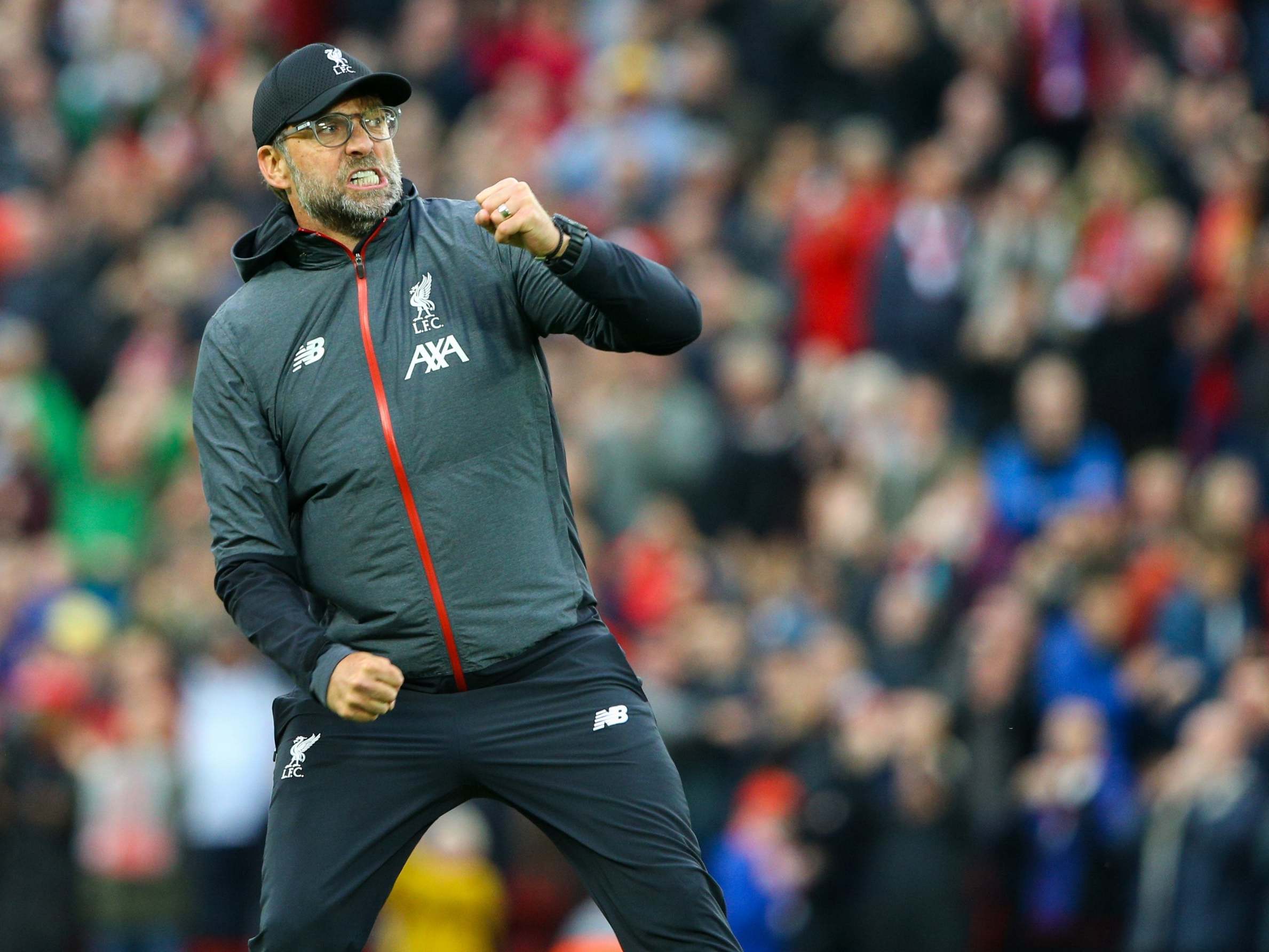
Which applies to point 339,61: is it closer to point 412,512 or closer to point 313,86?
point 313,86

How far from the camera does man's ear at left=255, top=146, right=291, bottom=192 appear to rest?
6184 millimetres

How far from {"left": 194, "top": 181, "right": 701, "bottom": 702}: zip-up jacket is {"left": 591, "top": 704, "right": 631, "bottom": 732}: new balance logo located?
26 cm

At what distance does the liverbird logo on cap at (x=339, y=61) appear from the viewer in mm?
6020

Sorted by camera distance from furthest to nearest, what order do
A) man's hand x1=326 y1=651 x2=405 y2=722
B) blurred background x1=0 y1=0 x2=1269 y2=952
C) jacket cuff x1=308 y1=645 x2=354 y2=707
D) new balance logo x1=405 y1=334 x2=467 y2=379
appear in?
blurred background x1=0 y1=0 x2=1269 y2=952
new balance logo x1=405 y1=334 x2=467 y2=379
jacket cuff x1=308 y1=645 x2=354 y2=707
man's hand x1=326 y1=651 x2=405 y2=722

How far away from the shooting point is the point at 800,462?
546 inches

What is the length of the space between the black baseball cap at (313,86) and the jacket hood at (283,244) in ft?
0.79

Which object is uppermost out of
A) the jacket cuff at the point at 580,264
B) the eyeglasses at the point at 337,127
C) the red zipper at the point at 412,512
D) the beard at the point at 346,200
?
the eyeglasses at the point at 337,127

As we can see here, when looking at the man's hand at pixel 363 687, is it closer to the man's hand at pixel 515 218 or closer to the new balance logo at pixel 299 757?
the new balance logo at pixel 299 757

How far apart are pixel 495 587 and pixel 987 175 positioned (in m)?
9.62

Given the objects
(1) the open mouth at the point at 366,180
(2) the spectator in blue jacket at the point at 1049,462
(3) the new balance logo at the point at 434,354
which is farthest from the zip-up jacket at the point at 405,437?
(2) the spectator in blue jacket at the point at 1049,462

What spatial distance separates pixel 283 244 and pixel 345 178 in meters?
0.28

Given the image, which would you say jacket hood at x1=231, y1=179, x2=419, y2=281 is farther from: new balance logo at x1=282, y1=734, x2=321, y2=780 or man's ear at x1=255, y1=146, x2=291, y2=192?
new balance logo at x1=282, y1=734, x2=321, y2=780

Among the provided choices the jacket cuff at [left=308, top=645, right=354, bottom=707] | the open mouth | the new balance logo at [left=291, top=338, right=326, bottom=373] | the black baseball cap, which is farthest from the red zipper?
the black baseball cap

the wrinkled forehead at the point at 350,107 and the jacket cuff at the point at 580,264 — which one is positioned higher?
the wrinkled forehead at the point at 350,107
